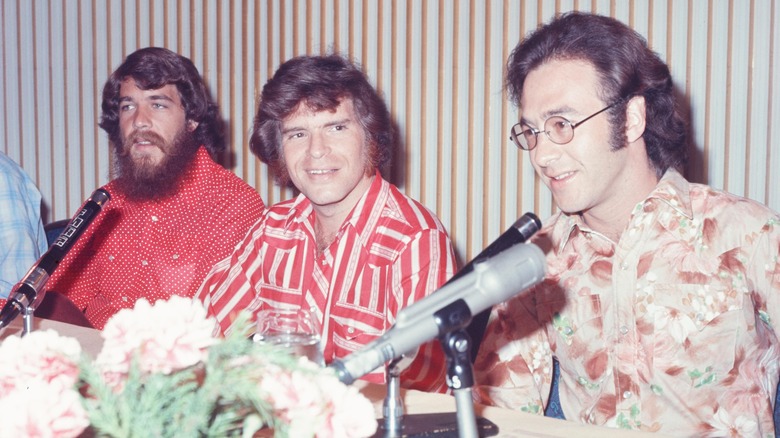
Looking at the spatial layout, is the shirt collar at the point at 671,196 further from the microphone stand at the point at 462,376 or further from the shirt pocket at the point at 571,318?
the microphone stand at the point at 462,376

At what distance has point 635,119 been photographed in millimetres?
1985

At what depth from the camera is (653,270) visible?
183 cm

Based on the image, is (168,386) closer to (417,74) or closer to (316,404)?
(316,404)

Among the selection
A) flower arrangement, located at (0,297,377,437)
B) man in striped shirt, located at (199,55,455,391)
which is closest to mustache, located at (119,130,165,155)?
man in striped shirt, located at (199,55,455,391)

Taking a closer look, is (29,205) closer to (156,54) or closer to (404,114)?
(156,54)

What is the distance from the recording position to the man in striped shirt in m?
2.21

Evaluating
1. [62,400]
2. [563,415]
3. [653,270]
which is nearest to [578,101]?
[653,270]

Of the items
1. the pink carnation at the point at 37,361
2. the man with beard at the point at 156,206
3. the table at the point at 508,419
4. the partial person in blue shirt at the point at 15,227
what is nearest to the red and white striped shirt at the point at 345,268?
the table at the point at 508,419

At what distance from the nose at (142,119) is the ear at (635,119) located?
6.48 feet

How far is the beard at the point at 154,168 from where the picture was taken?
318cm

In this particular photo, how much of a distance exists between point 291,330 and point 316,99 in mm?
1245

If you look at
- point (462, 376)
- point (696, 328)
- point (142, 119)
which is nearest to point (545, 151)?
point (696, 328)

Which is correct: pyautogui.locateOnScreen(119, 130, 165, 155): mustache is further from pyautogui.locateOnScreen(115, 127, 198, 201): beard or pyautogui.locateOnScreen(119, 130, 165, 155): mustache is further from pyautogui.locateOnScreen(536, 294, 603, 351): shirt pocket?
pyautogui.locateOnScreen(536, 294, 603, 351): shirt pocket

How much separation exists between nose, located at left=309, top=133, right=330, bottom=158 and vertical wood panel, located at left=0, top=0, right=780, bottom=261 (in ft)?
3.76
